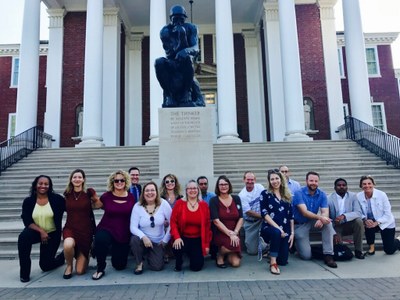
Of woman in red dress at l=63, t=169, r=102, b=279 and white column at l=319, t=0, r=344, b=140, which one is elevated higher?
white column at l=319, t=0, r=344, b=140

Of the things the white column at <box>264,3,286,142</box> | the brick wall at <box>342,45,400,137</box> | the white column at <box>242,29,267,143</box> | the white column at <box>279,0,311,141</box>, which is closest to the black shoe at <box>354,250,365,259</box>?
the white column at <box>279,0,311,141</box>

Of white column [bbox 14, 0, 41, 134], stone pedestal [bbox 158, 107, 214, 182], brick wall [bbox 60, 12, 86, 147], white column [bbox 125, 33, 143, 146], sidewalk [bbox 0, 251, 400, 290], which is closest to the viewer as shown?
sidewalk [bbox 0, 251, 400, 290]

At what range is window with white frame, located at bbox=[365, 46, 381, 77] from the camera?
25641mm

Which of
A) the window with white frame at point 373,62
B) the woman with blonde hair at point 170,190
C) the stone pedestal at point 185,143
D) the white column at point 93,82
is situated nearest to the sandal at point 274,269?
the woman with blonde hair at point 170,190

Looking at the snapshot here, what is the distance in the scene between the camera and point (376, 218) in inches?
233

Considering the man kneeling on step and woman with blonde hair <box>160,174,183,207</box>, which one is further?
woman with blonde hair <box>160,174,183,207</box>

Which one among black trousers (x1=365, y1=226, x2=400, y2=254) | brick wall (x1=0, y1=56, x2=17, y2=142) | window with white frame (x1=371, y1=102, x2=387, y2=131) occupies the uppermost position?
brick wall (x1=0, y1=56, x2=17, y2=142)

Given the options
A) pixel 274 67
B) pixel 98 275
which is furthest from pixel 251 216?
pixel 274 67

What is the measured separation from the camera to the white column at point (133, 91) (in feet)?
70.5

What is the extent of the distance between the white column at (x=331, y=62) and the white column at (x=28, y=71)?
53.0ft

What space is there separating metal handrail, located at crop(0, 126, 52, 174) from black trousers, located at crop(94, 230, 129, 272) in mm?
8730

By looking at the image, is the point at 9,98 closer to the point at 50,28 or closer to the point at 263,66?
the point at 50,28

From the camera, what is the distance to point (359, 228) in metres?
5.58

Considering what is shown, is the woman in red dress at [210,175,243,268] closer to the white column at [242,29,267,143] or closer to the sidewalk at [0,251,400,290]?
the sidewalk at [0,251,400,290]
